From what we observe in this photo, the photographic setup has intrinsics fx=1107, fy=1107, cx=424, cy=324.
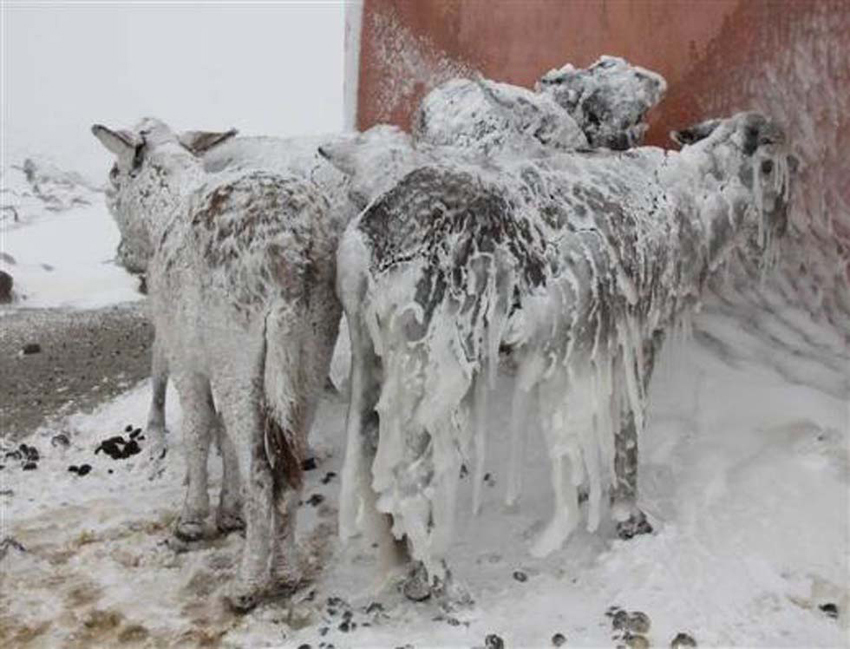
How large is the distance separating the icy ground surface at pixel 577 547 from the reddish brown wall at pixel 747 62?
388 mm

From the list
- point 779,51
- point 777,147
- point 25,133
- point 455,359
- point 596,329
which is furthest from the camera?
point 25,133

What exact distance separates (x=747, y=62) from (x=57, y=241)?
964 centimetres

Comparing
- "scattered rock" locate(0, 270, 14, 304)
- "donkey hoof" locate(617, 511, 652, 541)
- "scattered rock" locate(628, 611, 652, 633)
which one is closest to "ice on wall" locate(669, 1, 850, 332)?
"donkey hoof" locate(617, 511, 652, 541)

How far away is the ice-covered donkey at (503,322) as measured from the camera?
328 centimetres

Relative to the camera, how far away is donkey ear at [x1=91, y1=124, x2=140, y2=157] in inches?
165

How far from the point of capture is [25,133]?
19.8 meters

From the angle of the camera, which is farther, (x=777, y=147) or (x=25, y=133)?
(x=25, y=133)

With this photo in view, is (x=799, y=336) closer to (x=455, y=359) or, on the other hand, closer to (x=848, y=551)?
(x=848, y=551)

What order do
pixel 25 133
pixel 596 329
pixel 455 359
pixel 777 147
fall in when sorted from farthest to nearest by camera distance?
pixel 25 133
pixel 777 147
pixel 596 329
pixel 455 359

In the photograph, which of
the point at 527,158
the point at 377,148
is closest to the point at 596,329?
the point at 527,158

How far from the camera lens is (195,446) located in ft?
12.6

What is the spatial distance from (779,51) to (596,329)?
1786 millimetres

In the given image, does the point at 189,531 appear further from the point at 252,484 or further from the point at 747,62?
the point at 747,62

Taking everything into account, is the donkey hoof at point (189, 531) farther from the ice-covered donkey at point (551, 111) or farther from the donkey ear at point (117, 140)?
the ice-covered donkey at point (551, 111)
